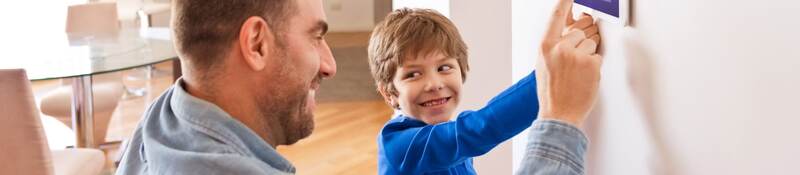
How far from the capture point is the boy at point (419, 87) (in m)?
1.64

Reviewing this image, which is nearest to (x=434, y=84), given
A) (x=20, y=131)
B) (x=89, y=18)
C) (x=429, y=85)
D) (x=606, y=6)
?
(x=429, y=85)

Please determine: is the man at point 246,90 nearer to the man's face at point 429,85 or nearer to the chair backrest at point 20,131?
the man's face at point 429,85

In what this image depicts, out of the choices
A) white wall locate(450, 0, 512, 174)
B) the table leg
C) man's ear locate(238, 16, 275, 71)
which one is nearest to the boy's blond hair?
man's ear locate(238, 16, 275, 71)

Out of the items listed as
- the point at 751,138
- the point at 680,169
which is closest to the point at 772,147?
the point at 751,138

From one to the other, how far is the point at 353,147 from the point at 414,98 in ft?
9.56

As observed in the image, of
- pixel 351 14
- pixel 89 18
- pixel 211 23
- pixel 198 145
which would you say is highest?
pixel 211 23

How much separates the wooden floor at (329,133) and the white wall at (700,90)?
286 centimetres

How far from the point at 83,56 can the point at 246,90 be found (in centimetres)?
284

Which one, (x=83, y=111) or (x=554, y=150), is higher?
(x=554, y=150)

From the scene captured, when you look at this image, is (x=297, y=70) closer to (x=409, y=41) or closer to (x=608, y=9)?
(x=608, y=9)

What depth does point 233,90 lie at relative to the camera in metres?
1.21

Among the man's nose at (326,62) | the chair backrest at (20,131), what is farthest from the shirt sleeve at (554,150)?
the chair backrest at (20,131)

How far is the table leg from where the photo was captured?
411 centimetres

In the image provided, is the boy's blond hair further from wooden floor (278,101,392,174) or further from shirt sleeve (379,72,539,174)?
wooden floor (278,101,392,174)
